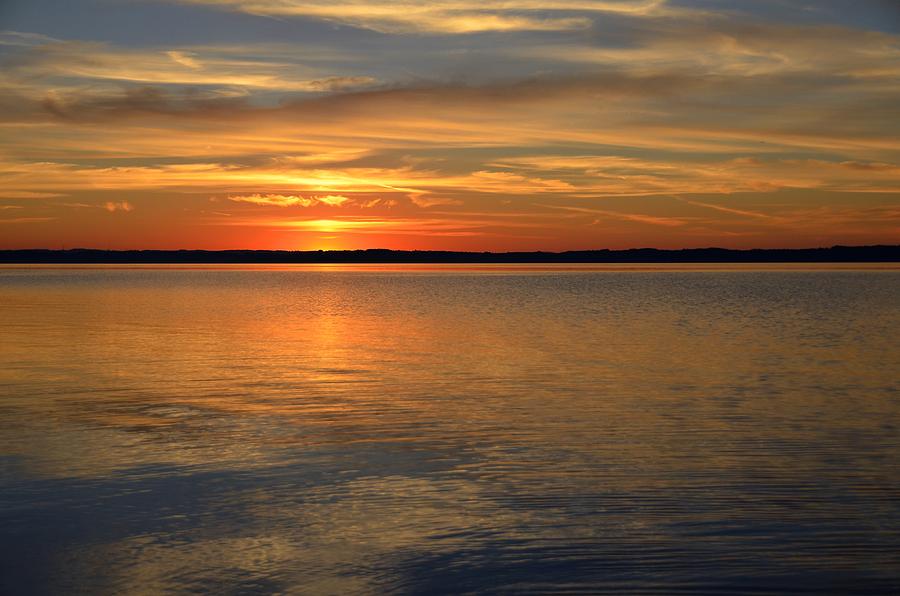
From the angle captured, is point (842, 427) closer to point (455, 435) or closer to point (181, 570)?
point (455, 435)

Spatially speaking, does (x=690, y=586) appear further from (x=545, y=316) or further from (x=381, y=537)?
(x=545, y=316)

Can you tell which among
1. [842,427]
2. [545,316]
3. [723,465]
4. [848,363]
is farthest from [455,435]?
[545,316]

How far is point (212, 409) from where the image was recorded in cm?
1705

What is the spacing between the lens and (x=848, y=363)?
2333 cm

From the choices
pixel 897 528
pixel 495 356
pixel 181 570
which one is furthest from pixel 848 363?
pixel 181 570

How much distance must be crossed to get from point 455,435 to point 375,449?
5.19 ft

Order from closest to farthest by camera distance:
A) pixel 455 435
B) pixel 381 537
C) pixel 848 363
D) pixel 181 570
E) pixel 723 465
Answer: pixel 181 570 → pixel 381 537 → pixel 723 465 → pixel 455 435 → pixel 848 363

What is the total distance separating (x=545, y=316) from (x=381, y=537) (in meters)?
33.3

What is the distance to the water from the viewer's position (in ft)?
28.0

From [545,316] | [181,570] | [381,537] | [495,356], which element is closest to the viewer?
[181,570]

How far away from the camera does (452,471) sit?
479 inches

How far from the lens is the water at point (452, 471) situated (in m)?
8.53

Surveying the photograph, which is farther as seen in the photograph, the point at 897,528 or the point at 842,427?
the point at 842,427

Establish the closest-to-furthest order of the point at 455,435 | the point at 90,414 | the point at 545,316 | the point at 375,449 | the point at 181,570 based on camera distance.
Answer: the point at 181,570 < the point at 375,449 < the point at 455,435 < the point at 90,414 < the point at 545,316
